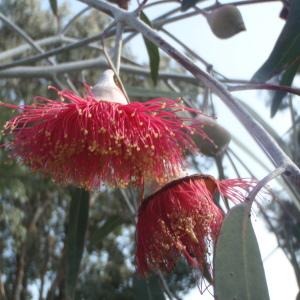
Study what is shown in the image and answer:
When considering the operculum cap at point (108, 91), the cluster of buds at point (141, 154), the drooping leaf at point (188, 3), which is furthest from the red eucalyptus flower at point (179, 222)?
the drooping leaf at point (188, 3)

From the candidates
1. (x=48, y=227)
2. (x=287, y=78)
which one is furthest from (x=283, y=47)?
(x=48, y=227)

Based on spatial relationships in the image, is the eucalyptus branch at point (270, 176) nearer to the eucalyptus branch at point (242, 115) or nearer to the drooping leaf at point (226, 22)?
the eucalyptus branch at point (242, 115)

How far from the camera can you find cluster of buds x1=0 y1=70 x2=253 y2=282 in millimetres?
1061

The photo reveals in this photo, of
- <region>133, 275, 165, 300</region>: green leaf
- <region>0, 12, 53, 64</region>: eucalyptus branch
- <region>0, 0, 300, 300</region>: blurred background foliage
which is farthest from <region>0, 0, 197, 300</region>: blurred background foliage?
<region>133, 275, 165, 300</region>: green leaf

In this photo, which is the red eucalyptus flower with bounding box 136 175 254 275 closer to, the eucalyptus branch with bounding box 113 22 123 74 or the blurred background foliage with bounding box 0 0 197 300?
the eucalyptus branch with bounding box 113 22 123 74

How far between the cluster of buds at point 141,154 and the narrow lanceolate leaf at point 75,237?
0.42m

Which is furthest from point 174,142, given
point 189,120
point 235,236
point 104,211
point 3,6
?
point 3,6

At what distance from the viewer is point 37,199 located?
1048 cm

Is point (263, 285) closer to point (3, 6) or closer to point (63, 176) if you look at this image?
point (63, 176)

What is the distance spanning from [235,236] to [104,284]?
392 inches

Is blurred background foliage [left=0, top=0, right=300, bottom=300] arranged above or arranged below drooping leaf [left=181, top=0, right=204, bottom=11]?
above

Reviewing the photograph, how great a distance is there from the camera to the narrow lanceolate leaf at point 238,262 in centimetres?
70

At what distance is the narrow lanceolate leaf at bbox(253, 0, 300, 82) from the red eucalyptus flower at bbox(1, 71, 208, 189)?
0.15 metres

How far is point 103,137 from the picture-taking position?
1054mm
